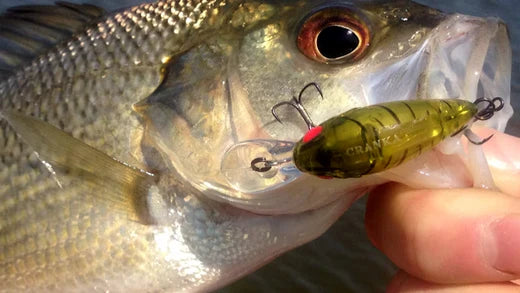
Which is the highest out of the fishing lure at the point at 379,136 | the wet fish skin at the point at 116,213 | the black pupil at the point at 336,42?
the black pupil at the point at 336,42

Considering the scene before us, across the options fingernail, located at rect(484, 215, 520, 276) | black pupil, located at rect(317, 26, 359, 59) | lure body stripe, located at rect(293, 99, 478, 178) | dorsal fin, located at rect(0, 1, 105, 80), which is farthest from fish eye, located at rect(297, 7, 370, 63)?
dorsal fin, located at rect(0, 1, 105, 80)

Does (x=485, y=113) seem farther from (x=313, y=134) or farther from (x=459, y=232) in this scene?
(x=313, y=134)

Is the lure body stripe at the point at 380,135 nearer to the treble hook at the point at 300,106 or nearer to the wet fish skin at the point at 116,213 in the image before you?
the treble hook at the point at 300,106

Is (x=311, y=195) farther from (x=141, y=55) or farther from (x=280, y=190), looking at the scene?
(x=141, y=55)

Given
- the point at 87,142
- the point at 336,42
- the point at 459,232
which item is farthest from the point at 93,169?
the point at 459,232

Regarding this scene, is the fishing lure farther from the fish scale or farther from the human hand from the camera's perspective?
the fish scale

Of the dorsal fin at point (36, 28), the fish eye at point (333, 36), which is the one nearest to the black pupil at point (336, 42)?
the fish eye at point (333, 36)
